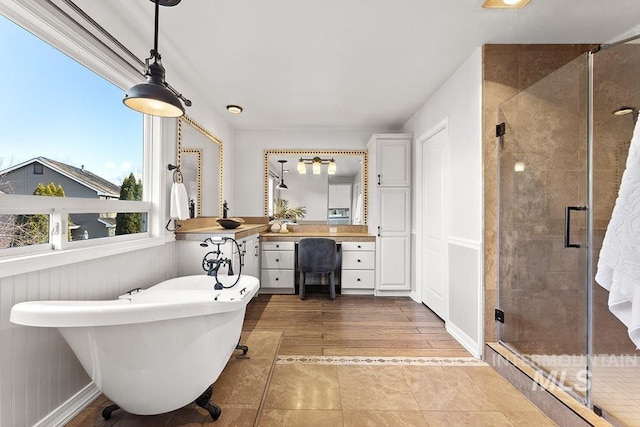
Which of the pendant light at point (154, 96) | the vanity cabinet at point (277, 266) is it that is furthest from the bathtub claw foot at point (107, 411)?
the vanity cabinet at point (277, 266)

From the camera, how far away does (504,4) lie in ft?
5.93

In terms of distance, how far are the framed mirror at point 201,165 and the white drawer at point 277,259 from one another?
33.9 inches

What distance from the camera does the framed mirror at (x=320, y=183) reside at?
464 centimetres

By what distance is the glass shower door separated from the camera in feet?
6.13

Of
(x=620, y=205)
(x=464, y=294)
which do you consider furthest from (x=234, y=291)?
(x=620, y=205)

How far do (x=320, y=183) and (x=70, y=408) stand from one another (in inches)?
145

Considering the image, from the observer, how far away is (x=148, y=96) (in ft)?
4.54

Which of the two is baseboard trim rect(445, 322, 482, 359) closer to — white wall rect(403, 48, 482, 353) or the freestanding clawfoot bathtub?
white wall rect(403, 48, 482, 353)

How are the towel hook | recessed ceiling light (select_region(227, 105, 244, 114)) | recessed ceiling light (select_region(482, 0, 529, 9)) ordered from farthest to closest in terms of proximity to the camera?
recessed ceiling light (select_region(227, 105, 244, 114)), the towel hook, recessed ceiling light (select_region(482, 0, 529, 9))

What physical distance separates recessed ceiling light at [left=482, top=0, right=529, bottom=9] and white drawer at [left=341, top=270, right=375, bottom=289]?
3090 millimetres

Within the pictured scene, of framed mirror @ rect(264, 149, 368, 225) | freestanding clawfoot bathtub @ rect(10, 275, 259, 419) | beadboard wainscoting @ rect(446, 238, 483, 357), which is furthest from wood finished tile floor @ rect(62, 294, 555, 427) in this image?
framed mirror @ rect(264, 149, 368, 225)

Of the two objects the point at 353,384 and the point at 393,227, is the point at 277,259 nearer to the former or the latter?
the point at 393,227

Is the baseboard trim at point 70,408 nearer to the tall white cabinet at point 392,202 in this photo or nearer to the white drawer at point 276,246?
the white drawer at point 276,246

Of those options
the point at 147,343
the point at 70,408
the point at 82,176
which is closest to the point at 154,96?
the point at 82,176
